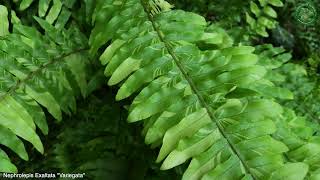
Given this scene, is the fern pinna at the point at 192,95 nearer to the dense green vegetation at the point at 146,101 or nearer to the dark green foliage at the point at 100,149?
the dense green vegetation at the point at 146,101

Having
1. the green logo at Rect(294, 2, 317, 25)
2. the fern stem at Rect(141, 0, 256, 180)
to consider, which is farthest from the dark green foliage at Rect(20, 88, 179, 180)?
the green logo at Rect(294, 2, 317, 25)

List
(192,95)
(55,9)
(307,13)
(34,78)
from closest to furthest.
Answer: (192,95), (34,78), (55,9), (307,13)

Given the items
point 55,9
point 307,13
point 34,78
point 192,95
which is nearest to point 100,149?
point 34,78

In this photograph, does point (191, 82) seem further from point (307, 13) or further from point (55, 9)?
point (307, 13)

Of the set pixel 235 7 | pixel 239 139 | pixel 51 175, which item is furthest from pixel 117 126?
pixel 235 7

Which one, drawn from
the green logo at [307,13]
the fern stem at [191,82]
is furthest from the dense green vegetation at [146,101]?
the green logo at [307,13]

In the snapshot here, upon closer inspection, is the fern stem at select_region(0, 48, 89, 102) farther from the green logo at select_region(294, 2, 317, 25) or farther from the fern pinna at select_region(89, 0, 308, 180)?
the green logo at select_region(294, 2, 317, 25)
